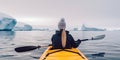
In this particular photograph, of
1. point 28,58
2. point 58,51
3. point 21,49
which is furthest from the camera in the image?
point 28,58

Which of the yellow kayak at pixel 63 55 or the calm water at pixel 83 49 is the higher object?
the yellow kayak at pixel 63 55

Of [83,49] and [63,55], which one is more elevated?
[63,55]

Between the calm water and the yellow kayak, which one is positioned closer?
the yellow kayak

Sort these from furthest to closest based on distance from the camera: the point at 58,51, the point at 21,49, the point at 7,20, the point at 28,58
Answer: the point at 7,20 → the point at 28,58 → the point at 21,49 → the point at 58,51

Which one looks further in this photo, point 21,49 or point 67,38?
point 21,49

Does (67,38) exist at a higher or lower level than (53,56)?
higher

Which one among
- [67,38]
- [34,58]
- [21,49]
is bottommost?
[34,58]

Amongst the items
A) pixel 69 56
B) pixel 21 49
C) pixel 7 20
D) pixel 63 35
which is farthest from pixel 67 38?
pixel 7 20

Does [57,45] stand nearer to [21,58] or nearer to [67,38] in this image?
[67,38]

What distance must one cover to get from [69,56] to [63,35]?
892mm

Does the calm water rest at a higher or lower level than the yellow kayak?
lower

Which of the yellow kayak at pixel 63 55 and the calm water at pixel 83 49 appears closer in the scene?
the yellow kayak at pixel 63 55

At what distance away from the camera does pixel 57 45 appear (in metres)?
6.89

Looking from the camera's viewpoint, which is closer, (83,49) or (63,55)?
(63,55)
